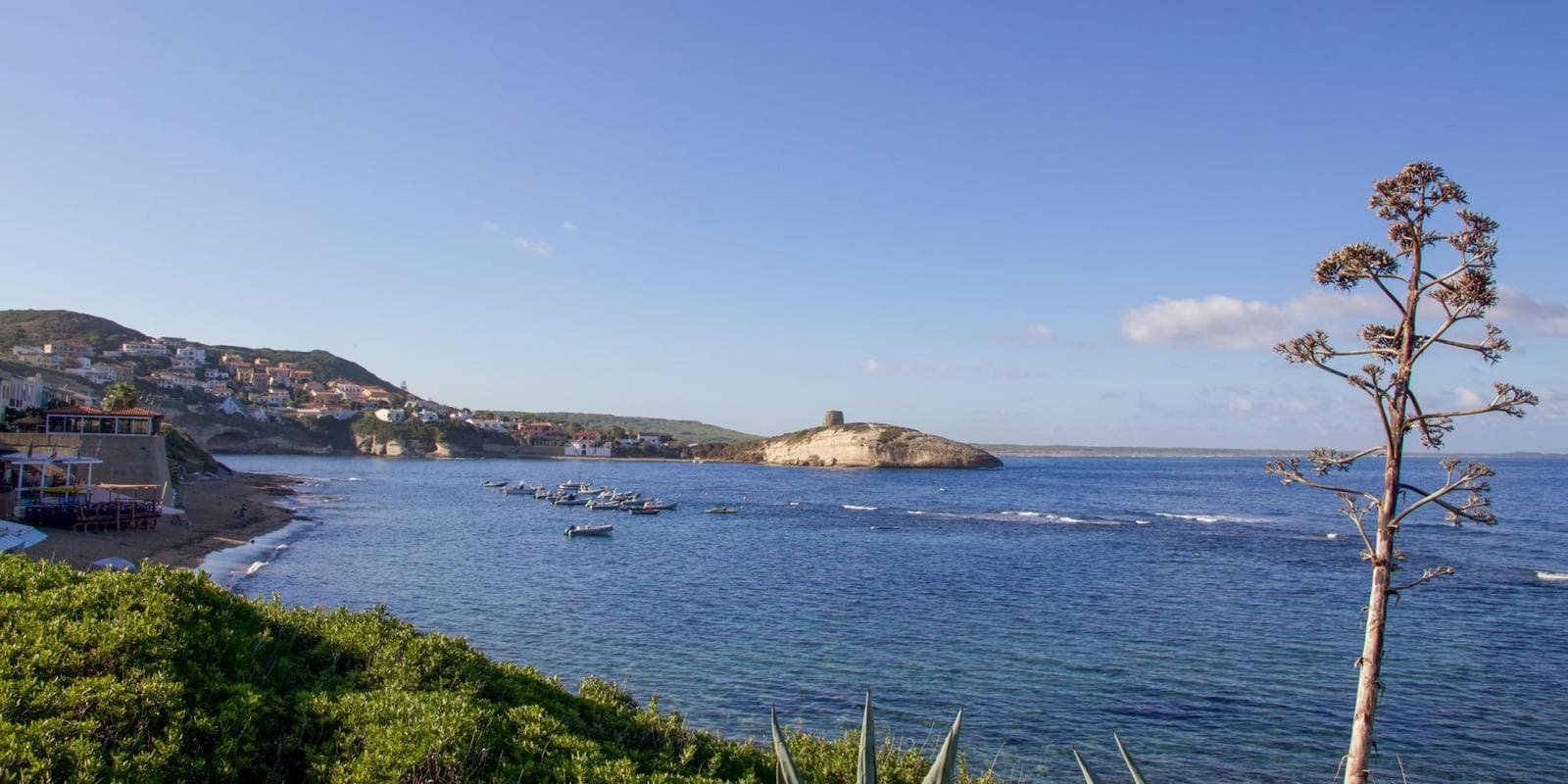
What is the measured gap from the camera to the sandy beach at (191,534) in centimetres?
3153

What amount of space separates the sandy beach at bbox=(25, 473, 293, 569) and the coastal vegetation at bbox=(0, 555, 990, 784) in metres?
8.97

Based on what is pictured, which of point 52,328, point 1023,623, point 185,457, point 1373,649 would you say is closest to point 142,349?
point 52,328

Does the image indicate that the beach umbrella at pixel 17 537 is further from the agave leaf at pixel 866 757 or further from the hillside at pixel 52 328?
the hillside at pixel 52 328

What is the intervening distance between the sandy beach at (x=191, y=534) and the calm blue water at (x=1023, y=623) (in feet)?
6.62

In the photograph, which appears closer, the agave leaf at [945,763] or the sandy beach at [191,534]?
the agave leaf at [945,763]

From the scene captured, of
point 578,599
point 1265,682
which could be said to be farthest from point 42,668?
point 578,599

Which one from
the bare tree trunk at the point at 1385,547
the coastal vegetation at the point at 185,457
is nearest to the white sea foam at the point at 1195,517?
the bare tree trunk at the point at 1385,547

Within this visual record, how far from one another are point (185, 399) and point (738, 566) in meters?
149

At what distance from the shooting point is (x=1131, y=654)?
2761 cm

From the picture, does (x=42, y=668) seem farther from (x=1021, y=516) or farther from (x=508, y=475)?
(x=508, y=475)

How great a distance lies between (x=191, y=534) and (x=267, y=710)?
42333 mm

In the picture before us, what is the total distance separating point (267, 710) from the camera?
8438 mm

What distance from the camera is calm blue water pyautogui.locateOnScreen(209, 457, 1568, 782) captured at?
67.3 feet

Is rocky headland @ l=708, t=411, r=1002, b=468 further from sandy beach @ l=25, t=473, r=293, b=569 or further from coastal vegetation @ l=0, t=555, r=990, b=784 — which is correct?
coastal vegetation @ l=0, t=555, r=990, b=784
